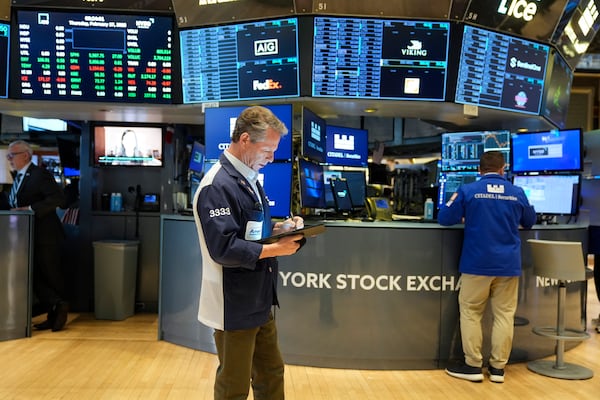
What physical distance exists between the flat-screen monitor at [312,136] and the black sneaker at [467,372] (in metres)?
1.93

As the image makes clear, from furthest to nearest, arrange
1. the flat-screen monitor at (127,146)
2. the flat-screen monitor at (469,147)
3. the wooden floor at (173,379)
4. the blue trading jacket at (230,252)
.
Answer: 1. the flat-screen monitor at (127,146)
2. the flat-screen monitor at (469,147)
3. the wooden floor at (173,379)
4. the blue trading jacket at (230,252)

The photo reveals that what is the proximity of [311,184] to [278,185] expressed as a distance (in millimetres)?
363

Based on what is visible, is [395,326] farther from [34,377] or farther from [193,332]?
[34,377]

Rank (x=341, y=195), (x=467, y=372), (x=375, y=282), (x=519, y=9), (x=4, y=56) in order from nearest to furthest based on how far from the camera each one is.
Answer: (x=467, y=372) < (x=375, y=282) < (x=519, y=9) < (x=4, y=56) < (x=341, y=195)

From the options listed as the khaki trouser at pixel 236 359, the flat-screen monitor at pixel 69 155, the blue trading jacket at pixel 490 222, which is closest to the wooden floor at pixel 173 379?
the blue trading jacket at pixel 490 222

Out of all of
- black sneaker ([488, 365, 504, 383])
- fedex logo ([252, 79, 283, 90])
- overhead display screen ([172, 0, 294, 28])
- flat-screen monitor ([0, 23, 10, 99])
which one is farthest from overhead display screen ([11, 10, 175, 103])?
black sneaker ([488, 365, 504, 383])

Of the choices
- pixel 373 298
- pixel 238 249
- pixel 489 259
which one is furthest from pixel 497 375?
pixel 238 249

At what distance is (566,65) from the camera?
17.8 ft

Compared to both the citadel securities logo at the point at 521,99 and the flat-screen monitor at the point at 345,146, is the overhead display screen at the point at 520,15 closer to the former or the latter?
the citadel securities logo at the point at 521,99

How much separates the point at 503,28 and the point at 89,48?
355 cm

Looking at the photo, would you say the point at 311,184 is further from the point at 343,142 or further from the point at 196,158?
the point at 196,158

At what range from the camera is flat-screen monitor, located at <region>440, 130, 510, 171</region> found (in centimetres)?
539

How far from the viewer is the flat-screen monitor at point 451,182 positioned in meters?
5.57

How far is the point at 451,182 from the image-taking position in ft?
18.5
